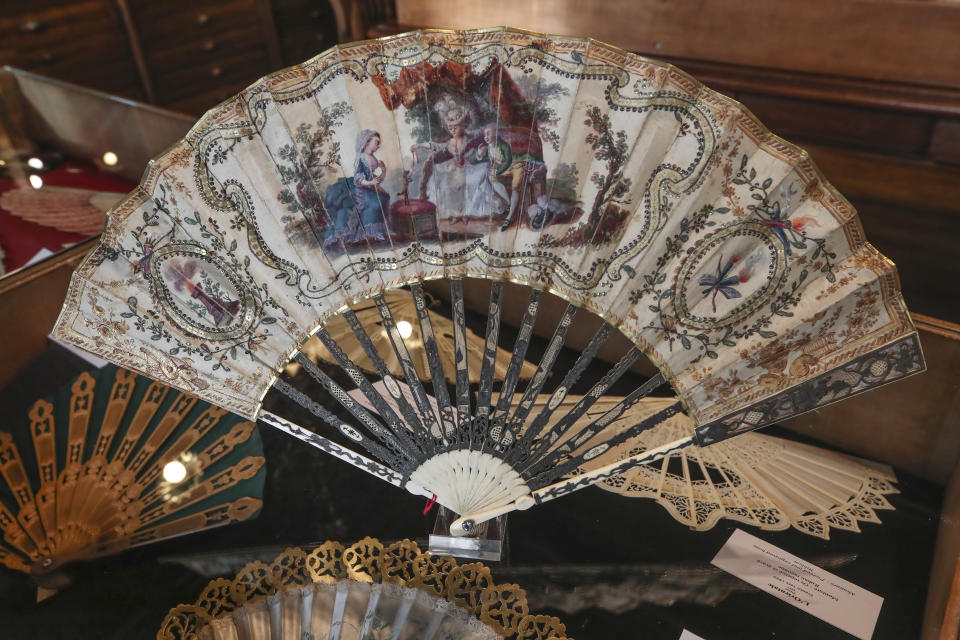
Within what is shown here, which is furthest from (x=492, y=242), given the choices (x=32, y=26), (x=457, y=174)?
(x=32, y=26)

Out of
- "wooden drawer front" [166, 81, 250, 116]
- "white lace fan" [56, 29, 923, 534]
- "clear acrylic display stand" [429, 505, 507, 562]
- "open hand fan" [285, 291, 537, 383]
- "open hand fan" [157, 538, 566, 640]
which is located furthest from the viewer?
"wooden drawer front" [166, 81, 250, 116]

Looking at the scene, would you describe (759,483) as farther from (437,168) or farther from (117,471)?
(117,471)

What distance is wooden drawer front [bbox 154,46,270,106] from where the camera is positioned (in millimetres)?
4055

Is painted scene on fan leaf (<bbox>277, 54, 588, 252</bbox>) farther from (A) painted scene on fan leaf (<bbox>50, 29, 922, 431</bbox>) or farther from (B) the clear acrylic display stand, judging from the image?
(B) the clear acrylic display stand

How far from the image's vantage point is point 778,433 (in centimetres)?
167

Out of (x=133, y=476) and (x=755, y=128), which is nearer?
(x=755, y=128)

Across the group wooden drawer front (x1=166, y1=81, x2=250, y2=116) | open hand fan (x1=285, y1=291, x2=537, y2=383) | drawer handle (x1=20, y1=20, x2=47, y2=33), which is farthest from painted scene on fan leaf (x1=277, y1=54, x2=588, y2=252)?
wooden drawer front (x1=166, y1=81, x2=250, y2=116)

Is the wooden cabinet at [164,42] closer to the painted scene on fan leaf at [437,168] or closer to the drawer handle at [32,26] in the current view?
the drawer handle at [32,26]

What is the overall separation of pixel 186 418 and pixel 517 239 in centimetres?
96

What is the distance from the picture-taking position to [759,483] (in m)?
1.54

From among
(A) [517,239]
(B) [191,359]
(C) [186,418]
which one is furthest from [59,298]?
(A) [517,239]

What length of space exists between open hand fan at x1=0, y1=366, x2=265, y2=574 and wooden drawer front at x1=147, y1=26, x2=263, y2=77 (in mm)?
2855

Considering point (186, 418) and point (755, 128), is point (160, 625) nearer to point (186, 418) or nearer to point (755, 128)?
point (186, 418)

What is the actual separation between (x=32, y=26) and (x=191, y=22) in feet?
2.91
